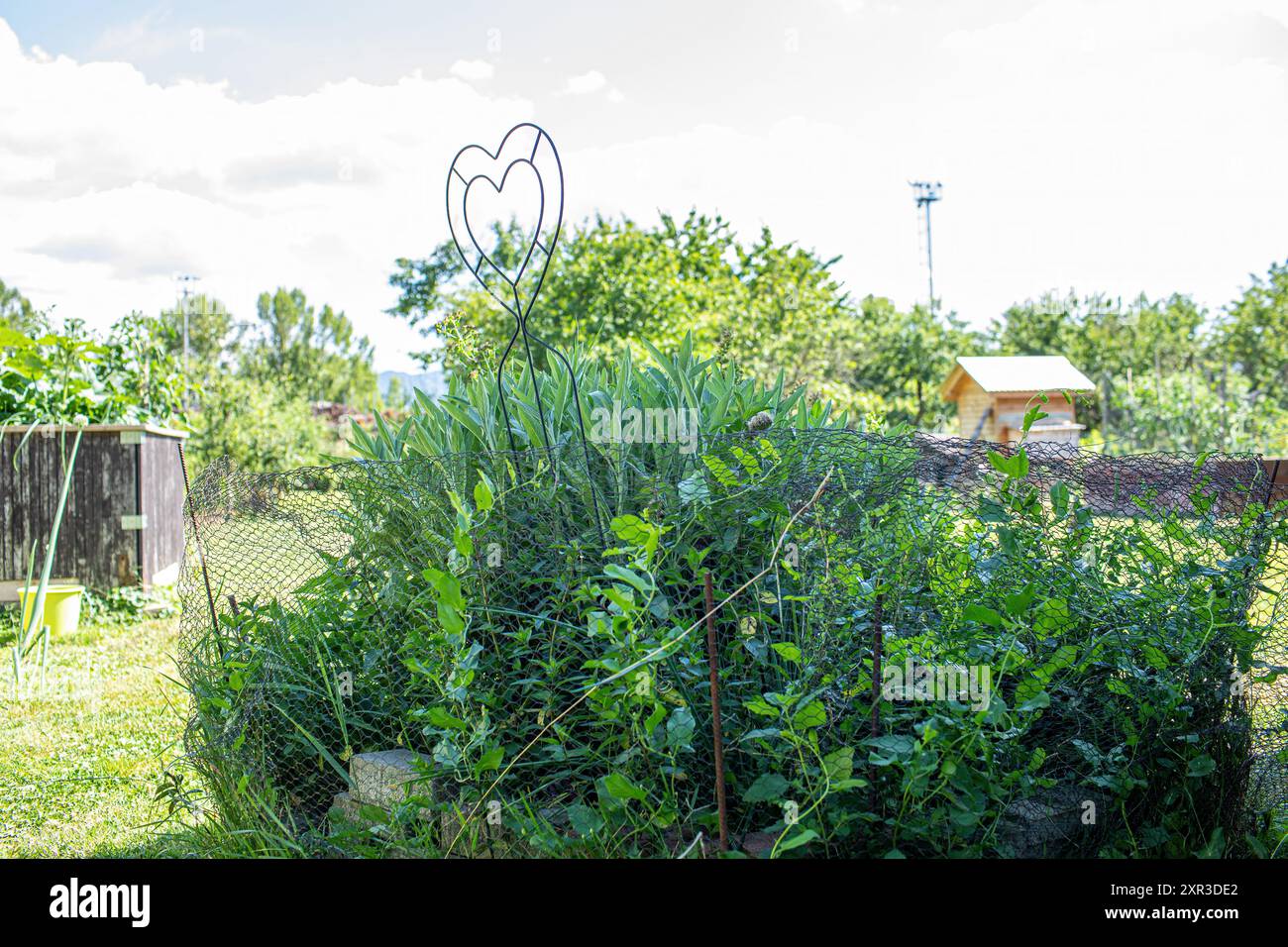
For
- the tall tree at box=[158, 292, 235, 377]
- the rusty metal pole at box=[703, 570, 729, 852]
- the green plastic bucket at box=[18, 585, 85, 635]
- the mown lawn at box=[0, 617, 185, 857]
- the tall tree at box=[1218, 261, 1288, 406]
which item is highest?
the tall tree at box=[158, 292, 235, 377]

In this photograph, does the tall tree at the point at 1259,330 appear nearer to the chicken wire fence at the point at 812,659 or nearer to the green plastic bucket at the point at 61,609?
the chicken wire fence at the point at 812,659

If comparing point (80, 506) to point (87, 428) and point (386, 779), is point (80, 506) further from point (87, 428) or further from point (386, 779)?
point (386, 779)

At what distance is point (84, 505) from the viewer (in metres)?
7.38

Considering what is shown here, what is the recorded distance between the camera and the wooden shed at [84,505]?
7277 millimetres

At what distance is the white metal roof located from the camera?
7.81 meters

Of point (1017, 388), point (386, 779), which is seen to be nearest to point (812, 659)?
point (386, 779)

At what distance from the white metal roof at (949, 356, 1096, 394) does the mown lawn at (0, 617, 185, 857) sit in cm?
661

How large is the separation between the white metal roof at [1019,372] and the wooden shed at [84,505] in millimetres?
7088

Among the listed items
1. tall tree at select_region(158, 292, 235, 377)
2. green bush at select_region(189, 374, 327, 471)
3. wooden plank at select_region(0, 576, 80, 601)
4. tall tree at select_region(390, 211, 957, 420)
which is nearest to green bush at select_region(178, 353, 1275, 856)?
wooden plank at select_region(0, 576, 80, 601)

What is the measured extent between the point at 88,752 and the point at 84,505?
400 centimetres

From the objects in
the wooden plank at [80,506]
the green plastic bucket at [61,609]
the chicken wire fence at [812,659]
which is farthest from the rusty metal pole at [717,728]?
the wooden plank at [80,506]

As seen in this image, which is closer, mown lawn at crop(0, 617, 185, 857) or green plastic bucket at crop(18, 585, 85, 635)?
mown lawn at crop(0, 617, 185, 857)

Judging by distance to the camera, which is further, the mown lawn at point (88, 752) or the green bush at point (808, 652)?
the mown lawn at point (88, 752)

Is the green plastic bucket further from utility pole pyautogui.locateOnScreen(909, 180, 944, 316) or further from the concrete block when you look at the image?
utility pole pyautogui.locateOnScreen(909, 180, 944, 316)
